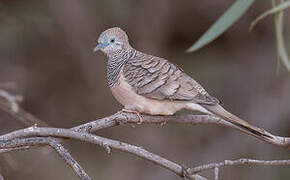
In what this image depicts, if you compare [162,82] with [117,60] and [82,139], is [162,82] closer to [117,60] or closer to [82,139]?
[117,60]

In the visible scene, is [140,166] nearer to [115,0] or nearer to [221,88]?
[221,88]

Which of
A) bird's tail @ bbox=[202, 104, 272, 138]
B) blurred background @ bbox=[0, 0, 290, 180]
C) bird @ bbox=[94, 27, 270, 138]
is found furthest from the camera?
blurred background @ bbox=[0, 0, 290, 180]

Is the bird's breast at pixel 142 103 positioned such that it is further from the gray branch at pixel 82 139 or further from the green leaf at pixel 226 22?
the gray branch at pixel 82 139

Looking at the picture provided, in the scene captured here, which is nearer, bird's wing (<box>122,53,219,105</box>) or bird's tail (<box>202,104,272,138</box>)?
bird's tail (<box>202,104,272,138</box>)

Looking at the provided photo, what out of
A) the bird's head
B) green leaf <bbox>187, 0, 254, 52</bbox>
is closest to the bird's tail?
green leaf <bbox>187, 0, 254, 52</bbox>

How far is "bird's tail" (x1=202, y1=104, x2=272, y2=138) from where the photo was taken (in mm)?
2021

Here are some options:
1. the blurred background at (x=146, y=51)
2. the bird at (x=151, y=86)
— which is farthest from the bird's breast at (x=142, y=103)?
the blurred background at (x=146, y=51)

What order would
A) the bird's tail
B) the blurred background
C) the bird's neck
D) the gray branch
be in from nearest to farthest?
the gray branch < the bird's tail < the bird's neck < the blurred background

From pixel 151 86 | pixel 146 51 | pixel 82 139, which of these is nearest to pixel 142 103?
pixel 151 86

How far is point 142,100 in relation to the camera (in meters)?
2.47

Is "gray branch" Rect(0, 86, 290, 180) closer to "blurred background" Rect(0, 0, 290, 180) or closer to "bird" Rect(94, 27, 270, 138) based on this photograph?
"bird" Rect(94, 27, 270, 138)

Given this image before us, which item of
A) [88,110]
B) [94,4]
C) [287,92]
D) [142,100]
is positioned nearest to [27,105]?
[88,110]

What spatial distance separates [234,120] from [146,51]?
2.94 metres

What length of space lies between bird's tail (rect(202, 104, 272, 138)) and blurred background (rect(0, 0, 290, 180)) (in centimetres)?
251
